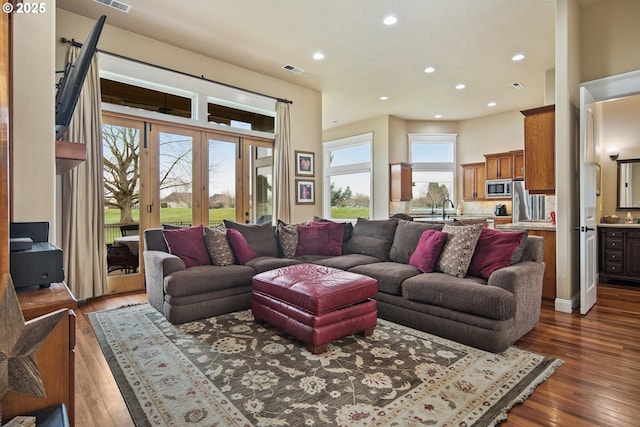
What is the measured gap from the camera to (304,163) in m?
6.43

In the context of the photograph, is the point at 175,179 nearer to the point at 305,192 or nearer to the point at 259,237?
the point at 259,237

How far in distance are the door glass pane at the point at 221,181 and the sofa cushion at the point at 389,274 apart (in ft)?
9.09

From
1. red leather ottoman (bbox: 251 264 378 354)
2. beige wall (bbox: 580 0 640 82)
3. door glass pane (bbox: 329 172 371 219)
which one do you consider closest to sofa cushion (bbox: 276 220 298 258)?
red leather ottoman (bbox: 251 264 378 354)

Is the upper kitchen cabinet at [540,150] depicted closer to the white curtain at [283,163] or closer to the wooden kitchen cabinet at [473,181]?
the white curtain at [283,163]

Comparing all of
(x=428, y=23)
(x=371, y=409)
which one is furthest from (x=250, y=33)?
(x=371, y=409)

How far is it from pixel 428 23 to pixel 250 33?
225 centimetres

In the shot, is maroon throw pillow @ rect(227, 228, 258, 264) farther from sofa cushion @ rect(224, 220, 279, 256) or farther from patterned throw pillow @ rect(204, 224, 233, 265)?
sofa cushion @ rect(224, 220, 279, 256)

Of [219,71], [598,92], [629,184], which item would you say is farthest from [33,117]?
[629,184]

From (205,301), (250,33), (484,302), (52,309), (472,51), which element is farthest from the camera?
(472,51)

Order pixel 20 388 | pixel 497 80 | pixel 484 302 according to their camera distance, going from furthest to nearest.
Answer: pixel 497 80 < pixel 484 302 < pixel 20 388

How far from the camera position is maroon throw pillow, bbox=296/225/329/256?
14.4ft

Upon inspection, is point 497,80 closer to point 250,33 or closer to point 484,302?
point 250,33

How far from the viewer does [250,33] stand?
4.36 m

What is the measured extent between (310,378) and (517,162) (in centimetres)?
725
